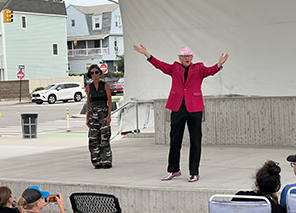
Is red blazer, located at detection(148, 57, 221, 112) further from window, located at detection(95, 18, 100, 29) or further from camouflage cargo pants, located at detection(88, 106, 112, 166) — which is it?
window, located at detection(95, 18, 100, 29)

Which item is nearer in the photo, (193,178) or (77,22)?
(193,178)

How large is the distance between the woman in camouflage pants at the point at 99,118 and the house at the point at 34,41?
4158 cm

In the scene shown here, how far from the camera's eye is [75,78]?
163 ft

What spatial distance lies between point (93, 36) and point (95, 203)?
2361 inches

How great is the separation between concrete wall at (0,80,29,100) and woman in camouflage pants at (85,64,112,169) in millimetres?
37195

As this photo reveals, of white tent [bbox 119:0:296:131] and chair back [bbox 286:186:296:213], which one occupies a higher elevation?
white tent [bbox 119:0:296:131]

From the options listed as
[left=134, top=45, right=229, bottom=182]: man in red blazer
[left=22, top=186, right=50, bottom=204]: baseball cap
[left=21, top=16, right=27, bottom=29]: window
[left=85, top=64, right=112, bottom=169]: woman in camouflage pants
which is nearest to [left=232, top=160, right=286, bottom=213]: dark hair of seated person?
[left=22, top=186, right=50, bottom=204]: baseball cap

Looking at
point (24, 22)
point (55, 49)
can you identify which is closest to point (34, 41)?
point (24, 22)

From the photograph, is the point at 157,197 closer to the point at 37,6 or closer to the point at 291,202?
the point at 291,202

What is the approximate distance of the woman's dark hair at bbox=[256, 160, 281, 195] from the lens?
381cm

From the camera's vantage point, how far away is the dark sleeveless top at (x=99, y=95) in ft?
26.6

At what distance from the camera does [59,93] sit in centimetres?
3916

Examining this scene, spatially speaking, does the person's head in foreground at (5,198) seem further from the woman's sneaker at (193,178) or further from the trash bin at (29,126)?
the trash bin at (29,126)

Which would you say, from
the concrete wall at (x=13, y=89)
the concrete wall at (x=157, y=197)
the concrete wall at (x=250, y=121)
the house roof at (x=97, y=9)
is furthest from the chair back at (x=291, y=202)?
the house roof at (x=97, y=9)
